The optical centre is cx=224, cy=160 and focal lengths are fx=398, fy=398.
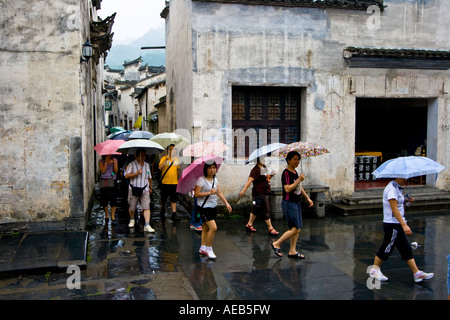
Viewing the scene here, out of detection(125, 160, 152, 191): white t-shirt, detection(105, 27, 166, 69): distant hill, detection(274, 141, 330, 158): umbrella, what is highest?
detection(105, 27, 166, 69): distant hill

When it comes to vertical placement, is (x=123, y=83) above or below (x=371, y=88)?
above

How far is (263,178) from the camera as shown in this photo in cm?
857

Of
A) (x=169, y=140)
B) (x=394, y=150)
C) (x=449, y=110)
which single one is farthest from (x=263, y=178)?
(x=394, y=150)

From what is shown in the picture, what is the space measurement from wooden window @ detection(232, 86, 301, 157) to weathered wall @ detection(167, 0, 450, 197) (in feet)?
1.12

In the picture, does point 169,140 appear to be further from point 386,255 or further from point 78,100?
point 386,255

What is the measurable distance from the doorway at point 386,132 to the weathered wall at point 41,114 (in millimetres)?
8185

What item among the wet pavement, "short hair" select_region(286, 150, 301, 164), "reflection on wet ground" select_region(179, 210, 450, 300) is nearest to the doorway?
"reflection on wet ground" select_region(179, 210, 450, 300)

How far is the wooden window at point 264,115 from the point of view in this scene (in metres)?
10.6

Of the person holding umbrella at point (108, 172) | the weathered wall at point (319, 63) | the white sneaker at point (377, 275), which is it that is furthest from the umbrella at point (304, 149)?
the person holding umbrella at point (108, 172)

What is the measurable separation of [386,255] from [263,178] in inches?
132

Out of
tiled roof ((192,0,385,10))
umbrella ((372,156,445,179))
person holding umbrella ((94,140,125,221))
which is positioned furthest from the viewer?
tiled roof ((192,0,385,10))

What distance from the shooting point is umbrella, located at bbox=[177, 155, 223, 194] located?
668 centimetres

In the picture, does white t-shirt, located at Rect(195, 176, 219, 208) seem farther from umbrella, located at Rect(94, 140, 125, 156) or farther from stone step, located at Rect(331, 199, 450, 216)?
stone step, located at Rect(331, 199, 450, 216)
